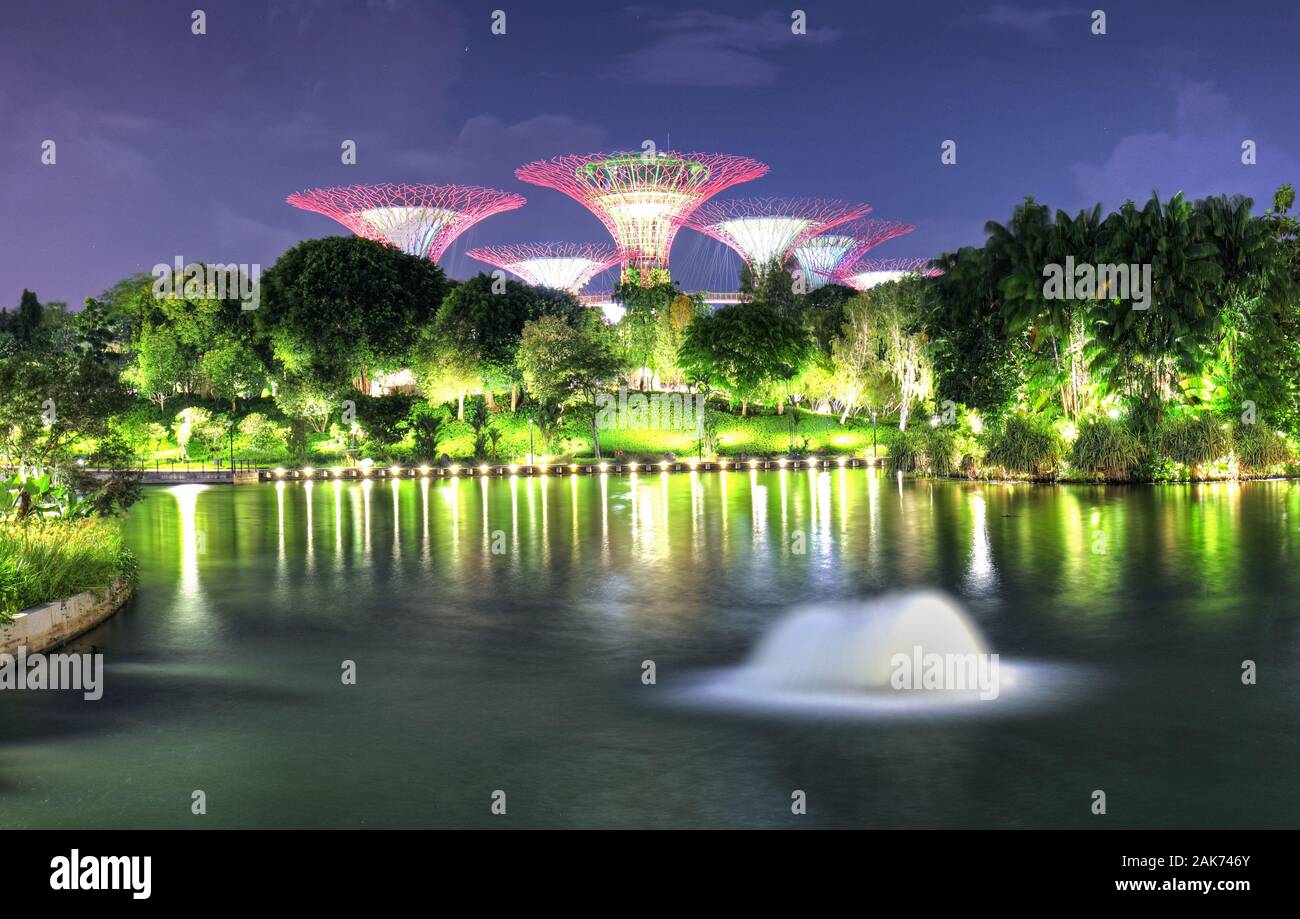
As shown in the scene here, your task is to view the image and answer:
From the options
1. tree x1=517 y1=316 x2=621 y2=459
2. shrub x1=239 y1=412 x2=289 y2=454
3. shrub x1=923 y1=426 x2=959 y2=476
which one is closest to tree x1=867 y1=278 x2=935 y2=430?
tree x1=517 y1=316 x2=621 y2=459

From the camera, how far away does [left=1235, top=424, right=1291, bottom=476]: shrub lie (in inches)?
1591

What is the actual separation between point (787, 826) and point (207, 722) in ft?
17.9

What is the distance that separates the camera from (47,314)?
98000mm

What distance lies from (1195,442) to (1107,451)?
111 inches

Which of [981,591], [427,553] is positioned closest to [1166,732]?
[981,591]

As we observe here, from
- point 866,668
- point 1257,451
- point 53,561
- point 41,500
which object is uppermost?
point 41,500

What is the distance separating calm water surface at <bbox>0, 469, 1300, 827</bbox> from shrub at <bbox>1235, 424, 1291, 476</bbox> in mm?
16215

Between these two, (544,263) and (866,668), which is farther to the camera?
(544,263)

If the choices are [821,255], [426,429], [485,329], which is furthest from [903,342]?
[821,255]

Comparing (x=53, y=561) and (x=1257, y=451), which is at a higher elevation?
(x=1257, y=451)

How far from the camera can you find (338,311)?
210 ft

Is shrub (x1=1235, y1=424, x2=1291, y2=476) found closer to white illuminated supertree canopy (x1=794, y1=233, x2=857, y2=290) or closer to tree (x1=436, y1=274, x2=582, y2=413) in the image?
tree (x1=436, y1=274, x2=582, y2=413)

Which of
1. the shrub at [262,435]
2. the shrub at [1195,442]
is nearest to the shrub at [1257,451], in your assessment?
the shrub at [1195,442]

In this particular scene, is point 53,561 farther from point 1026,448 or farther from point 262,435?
point 262,435
